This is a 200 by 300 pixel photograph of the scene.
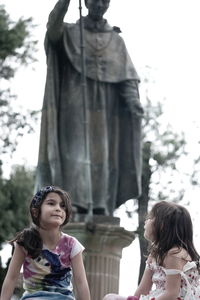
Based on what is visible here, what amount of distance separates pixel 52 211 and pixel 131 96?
755 cm

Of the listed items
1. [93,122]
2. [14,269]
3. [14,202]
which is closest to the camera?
[14,269]

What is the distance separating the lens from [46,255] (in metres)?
6.01

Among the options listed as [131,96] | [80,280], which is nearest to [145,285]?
[80,280]

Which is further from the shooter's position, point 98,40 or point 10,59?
point 10,59

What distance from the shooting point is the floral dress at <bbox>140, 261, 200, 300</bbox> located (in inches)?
217

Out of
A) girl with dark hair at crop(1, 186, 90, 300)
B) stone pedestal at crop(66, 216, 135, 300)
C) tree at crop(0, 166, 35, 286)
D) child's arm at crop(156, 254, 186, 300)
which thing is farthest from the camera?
tree at crop(0, 166, 35, 286)

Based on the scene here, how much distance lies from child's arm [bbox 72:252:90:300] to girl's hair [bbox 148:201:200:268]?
16.8 inches

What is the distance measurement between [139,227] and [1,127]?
5.37 m

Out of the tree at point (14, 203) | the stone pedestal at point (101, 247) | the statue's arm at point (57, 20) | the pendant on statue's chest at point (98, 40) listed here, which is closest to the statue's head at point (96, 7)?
the pendant on statue's chest at point (98, 40)

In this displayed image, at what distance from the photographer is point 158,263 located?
559cm

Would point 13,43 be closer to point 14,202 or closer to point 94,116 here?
point 14,202

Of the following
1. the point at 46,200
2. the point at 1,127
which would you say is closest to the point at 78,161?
the point at 46,200

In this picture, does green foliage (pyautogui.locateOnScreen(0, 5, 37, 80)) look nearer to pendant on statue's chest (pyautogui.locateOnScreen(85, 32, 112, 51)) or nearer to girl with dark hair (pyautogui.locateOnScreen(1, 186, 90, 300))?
pendant on statue's chest (pyautogui.locateOnScreen(85, 32, 112, 51))

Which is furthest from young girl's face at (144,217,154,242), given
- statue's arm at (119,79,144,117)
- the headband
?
statue's arm at (119,79,144,117)
